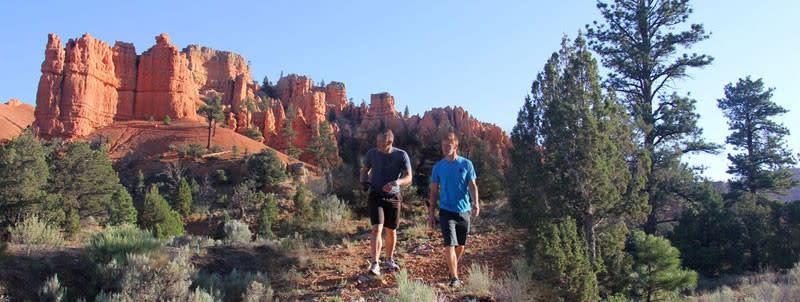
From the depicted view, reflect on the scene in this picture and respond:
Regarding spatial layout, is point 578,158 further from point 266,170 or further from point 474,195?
point 266,170

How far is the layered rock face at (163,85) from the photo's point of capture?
188ft

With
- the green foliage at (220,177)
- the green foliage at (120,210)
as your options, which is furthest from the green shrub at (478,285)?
the green foliage at (220,177)

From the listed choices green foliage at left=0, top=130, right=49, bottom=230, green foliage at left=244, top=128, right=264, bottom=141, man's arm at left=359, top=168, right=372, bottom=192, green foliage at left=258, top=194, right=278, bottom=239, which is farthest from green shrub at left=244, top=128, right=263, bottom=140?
man's arm at left=359, top=168, right=372, bottom=192

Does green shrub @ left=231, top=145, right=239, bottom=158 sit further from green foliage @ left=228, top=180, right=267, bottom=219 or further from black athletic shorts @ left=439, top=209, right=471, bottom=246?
black athletic shorts @ left=439, top=209, right=471, bottom=246

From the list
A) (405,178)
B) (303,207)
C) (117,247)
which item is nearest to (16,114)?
(303,207)

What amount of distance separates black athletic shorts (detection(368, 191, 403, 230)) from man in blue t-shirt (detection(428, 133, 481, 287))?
530mm

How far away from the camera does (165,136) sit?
166 ft

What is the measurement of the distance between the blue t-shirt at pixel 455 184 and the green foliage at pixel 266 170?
30.4 meters

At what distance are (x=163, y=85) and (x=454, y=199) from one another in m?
58.1

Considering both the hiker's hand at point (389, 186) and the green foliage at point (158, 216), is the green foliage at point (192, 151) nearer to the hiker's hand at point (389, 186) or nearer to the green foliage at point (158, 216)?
the green foliage at point (158, 216)

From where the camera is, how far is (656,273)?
9.59 metres

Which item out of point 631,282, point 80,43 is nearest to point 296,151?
point 80,43

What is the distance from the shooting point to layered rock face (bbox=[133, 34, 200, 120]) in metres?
57.2

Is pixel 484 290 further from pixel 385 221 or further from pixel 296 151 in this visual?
pixel 296 151
